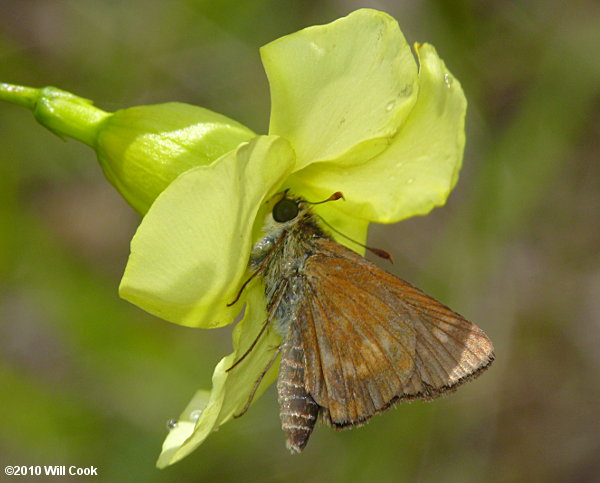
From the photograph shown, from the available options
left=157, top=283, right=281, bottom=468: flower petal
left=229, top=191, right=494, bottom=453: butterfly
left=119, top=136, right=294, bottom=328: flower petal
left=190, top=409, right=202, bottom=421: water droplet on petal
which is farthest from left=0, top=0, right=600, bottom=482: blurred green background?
left=119, top=136, right=294, bottom=328: flower petal

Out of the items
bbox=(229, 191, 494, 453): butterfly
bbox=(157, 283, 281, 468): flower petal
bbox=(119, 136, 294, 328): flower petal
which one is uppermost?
bbox=(119, 136, 294, 328): flower petal

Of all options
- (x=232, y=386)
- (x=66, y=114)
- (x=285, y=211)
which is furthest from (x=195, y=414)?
(x=66, y=114)

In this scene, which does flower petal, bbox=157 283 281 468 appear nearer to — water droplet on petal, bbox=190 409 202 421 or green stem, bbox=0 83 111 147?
water droplet on petal, bbox=190 409 202 421

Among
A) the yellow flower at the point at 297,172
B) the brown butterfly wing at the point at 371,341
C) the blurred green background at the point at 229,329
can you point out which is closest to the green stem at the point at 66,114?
the yellow flower at the point at 297,172

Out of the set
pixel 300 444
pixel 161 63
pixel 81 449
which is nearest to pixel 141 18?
pixel 161 63

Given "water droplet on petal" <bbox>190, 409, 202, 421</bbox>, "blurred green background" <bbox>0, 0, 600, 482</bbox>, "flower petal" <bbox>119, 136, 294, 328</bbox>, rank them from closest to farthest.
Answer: "flower petal" <bbox>119, 136, 294, 328</bbox> → "water droplet on petal" <bbox>190, 409, 202, 421</bbox> → "blurred green background" <bbox>0, 0, 600, 482</bbox>

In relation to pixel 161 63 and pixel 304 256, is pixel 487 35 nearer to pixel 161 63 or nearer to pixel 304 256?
pixel 161 63
